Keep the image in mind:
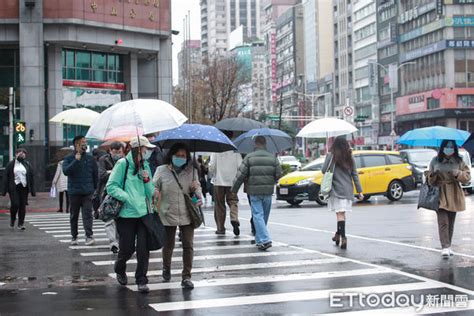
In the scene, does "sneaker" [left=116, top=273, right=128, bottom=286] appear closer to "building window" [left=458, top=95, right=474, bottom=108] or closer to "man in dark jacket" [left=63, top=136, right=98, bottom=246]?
"man in dark jacket" [left=63, top=136, right=98, bottom=246]

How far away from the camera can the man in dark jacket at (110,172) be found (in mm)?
13375

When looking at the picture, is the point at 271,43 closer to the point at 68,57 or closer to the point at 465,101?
the point at 465,101

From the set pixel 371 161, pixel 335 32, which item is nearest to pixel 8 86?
pixel 371 161

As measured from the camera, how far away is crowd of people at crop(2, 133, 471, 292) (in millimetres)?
9477

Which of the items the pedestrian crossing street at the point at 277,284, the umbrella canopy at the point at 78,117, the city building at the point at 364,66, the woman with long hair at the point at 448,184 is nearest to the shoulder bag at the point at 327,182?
the pedestrian crossing street at the point at 277,284

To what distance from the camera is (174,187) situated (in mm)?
9836

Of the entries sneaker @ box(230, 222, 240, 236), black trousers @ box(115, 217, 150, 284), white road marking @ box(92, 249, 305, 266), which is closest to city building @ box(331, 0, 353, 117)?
sneaker @ box(230, 222, 240, 236)

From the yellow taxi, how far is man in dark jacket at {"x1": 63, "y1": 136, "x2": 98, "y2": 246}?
1223cm

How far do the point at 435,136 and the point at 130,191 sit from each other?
5.79 metres

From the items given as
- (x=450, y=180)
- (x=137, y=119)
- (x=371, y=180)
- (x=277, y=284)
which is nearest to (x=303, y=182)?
(x=371, y=180)

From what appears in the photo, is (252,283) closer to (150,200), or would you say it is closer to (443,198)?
(150,200)

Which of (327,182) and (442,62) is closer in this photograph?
(327,182)

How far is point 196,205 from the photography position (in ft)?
32.4

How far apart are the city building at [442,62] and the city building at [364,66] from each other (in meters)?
12.4
